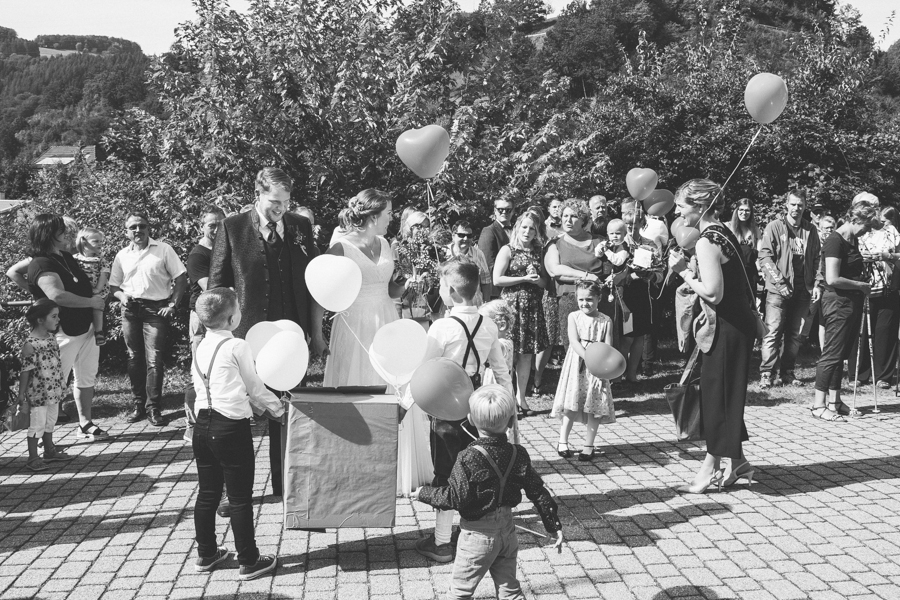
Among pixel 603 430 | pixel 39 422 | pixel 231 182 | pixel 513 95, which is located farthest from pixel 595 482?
pixel 513 95

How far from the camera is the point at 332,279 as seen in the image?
447 cm

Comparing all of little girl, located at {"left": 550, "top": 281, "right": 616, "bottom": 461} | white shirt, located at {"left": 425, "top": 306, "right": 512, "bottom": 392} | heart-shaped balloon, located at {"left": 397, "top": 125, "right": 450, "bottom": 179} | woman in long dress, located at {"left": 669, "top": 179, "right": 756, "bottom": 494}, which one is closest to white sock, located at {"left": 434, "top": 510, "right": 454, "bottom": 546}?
white shirt, located at {"left": 425, "top": 306, "right": 512, "bottom": 392}

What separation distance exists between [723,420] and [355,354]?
101 inches

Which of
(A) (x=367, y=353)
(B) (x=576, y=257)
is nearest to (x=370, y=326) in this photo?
(A) (x=367, y=353)

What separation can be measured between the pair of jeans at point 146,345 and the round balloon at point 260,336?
352 cm

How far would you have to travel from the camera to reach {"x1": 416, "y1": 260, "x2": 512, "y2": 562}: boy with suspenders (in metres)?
4.20

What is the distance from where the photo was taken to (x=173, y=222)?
29.3 ft

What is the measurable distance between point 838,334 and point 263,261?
571cm

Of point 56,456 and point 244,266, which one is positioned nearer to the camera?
point 244,266

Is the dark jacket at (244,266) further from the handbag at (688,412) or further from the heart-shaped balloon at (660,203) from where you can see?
the heart-shaped balloon at (660,203)

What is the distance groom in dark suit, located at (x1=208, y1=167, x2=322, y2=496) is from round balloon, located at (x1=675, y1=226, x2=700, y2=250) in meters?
2.83

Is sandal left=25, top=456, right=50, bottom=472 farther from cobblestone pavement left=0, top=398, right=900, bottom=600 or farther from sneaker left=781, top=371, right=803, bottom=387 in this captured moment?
sneaker left=781, top=371, right=803, bottom=387

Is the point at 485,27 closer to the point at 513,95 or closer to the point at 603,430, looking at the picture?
the point at 513,95

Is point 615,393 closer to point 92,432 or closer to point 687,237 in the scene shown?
point 687,237
